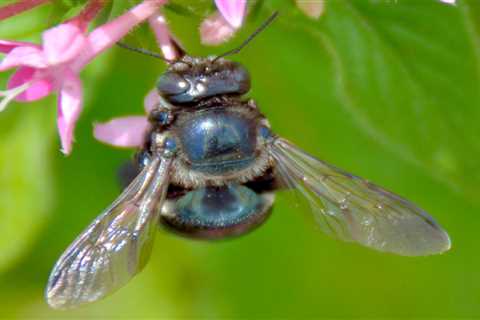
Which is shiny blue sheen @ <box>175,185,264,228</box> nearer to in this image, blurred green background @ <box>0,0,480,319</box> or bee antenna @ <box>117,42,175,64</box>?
bee antenna @ <box>117,42,175,64</box>

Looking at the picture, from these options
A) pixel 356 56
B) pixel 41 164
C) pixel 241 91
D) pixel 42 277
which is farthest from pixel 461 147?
pixel 42 277

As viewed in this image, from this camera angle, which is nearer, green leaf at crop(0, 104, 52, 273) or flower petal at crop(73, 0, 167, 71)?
flower petal at crop(73, 0, 167, 71)

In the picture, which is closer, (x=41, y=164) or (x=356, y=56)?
(x=356, y=56)

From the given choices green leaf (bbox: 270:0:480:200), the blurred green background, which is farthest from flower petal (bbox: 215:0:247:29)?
the blurred green background

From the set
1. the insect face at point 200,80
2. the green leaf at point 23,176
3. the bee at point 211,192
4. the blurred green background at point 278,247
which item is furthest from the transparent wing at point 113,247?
the blurred green background at point 278,247

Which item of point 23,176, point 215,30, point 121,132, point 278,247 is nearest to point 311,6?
point 215,30

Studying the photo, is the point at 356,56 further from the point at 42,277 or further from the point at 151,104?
the point at 42,277

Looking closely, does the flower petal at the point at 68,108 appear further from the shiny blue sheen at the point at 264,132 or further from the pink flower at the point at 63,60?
the shiny blue sheen at the point at 264,132
